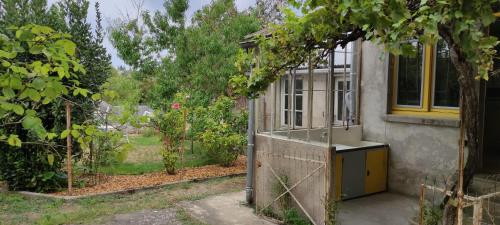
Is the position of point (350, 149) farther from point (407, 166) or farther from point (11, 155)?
point (11, 155)

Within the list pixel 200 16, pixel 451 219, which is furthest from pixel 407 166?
pixel 200 16

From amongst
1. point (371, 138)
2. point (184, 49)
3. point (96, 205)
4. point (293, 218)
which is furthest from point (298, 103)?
point (96, 205)

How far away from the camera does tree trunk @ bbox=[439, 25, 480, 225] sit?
3.15 meters

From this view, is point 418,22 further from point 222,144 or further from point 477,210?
point 222,144

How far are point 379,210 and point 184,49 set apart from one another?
8.48m

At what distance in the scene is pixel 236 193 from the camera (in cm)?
790

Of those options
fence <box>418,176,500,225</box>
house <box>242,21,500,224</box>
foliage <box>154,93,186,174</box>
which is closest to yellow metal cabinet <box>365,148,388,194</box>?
house <box>242,21,500,224</box>

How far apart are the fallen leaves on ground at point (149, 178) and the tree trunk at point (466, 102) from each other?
6451mm

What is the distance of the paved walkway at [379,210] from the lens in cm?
555

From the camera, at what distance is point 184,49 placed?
1215 cm

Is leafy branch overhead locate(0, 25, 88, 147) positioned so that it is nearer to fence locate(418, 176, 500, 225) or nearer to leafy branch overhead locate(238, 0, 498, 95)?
leafy branch overhead locate(238, 0, 498, 95)

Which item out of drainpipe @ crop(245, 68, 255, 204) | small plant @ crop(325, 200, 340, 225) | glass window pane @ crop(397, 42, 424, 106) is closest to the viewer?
small plant @ crop(325, 200, 340, 225)

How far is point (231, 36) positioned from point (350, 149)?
26.1 feet

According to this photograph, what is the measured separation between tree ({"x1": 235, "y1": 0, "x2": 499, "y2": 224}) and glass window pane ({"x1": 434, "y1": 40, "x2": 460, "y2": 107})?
236cm
